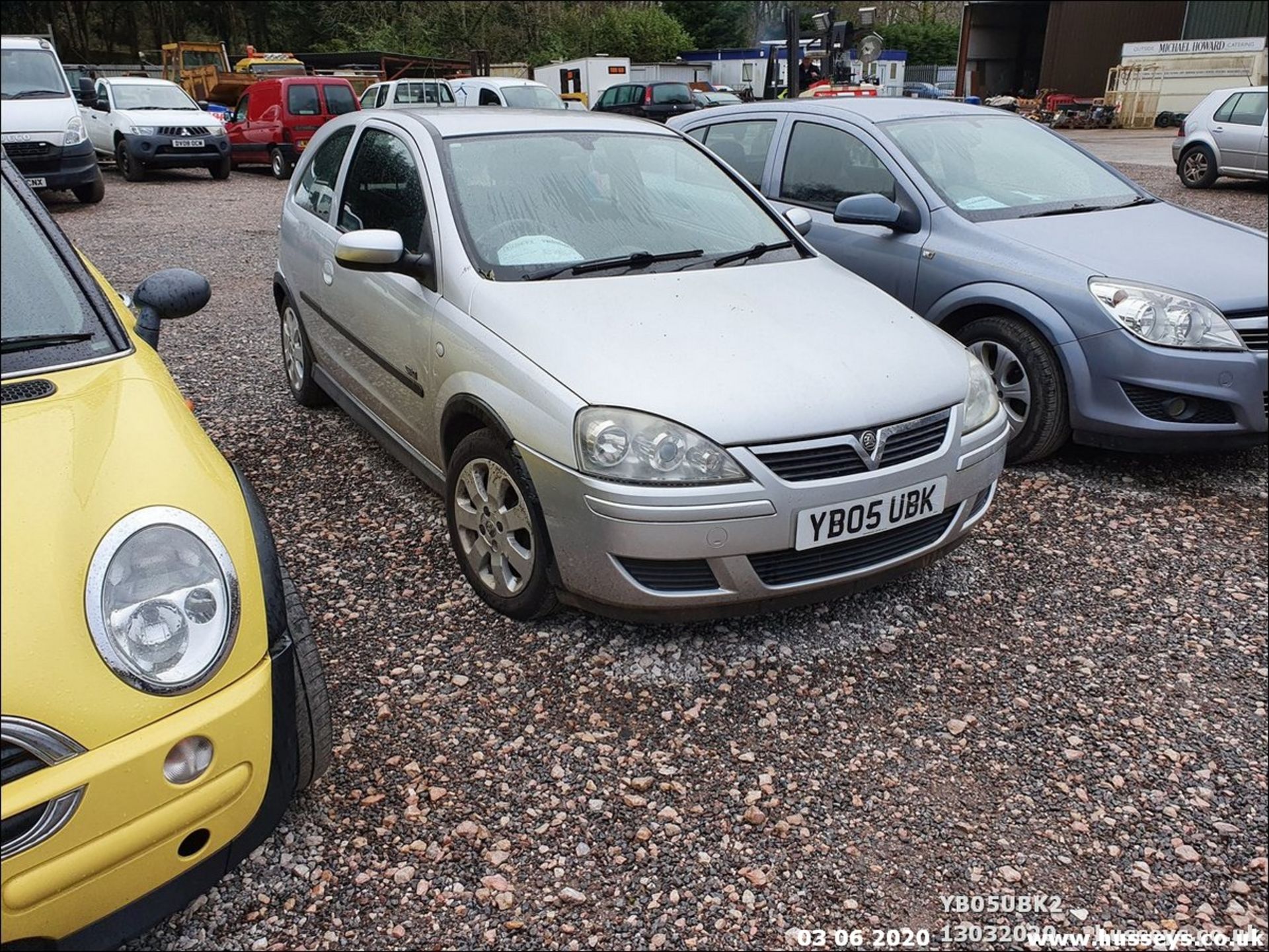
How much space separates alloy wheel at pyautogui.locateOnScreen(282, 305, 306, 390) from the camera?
4969mm

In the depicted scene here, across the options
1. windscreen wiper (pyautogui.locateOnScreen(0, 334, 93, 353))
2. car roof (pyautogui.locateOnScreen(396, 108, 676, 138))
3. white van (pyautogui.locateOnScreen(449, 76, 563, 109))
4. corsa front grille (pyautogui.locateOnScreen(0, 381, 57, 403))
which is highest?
car roof (pyautogui.locateOnScreen(396, 108, 676, 138))

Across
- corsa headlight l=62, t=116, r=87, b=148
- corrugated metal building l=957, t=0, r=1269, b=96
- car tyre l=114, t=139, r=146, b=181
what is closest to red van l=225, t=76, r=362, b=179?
car tyre l=114, t=139, r=146, b=181

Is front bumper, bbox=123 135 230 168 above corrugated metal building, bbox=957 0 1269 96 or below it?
below

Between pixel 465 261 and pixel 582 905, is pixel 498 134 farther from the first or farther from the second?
pixel 582 905

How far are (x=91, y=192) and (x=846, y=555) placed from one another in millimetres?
13143

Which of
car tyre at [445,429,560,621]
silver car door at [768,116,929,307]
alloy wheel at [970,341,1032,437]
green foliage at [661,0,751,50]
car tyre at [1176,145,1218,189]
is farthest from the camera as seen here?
green foliage at [661,0,751,50]

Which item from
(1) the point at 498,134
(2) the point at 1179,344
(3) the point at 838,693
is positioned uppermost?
(1) the point at 498,134

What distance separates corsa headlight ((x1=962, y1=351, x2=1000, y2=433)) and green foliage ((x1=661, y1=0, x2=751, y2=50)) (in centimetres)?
5628

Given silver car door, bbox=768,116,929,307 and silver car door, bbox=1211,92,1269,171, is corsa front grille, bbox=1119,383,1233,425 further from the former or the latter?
silver car door, bbox=1211,92,1269,171

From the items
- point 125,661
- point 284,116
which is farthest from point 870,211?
point 284,116

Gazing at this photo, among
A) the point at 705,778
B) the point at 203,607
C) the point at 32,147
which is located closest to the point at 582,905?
the point at 705,778

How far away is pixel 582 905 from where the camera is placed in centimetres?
213

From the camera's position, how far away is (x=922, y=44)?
5194cm

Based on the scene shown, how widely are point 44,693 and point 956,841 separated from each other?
1939 millimetres
